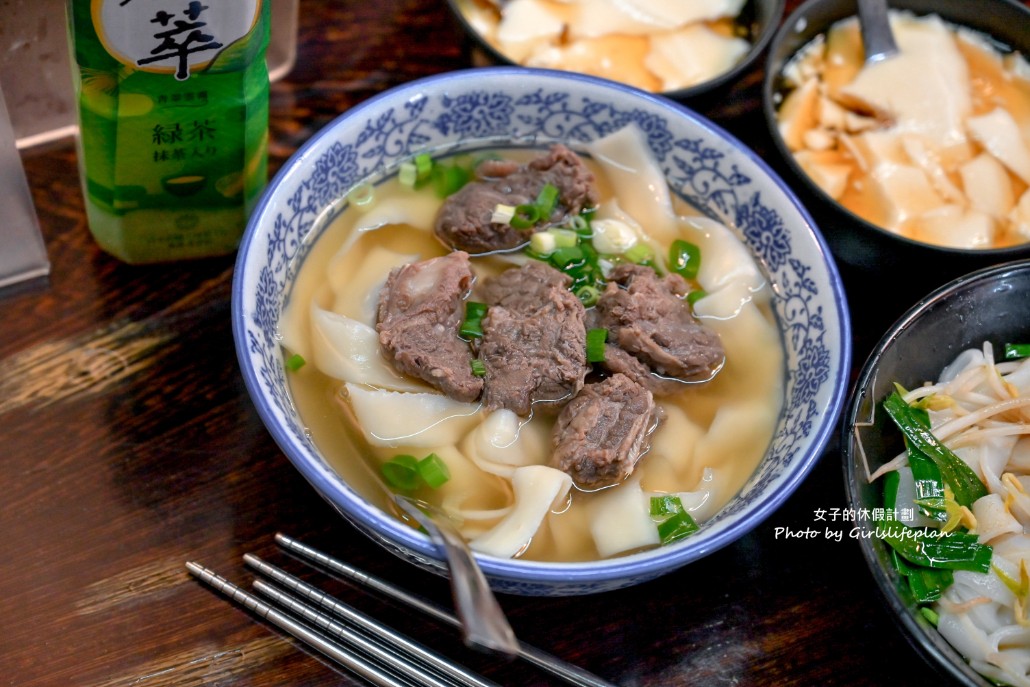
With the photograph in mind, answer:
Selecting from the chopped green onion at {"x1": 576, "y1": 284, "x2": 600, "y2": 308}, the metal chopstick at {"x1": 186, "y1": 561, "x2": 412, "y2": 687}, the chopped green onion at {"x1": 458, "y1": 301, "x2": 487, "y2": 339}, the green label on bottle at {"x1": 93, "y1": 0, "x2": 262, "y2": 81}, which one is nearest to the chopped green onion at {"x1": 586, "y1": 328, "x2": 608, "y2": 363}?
the chopped green onion at {"x1": 576, "y1": 284, "x2": 600, "y2": 308}

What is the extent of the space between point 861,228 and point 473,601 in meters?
1.23

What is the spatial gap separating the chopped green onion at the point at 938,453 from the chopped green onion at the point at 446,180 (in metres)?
1.04

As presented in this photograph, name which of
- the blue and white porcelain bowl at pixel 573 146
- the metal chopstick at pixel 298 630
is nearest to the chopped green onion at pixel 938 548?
the blue and white porcelain bowl at pixel 573 146

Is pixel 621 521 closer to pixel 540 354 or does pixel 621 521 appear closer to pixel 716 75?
pixel 540 354

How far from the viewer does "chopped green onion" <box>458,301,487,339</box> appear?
6.54 feet

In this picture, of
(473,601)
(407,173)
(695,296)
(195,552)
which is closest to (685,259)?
(695,296)

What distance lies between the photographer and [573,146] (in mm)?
2307

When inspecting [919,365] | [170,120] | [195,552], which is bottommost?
[195,552]

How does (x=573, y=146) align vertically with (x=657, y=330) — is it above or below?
above

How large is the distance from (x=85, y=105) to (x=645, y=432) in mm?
1232

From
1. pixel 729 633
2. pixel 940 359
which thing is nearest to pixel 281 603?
pixel 729 633

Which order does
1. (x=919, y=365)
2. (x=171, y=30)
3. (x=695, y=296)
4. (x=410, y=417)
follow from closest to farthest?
(x=171, y=30) < (x=410, y=417) < (x=919, y=365) < (x=695, y=296)

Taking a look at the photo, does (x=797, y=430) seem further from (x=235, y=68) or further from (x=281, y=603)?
(x=235, y=68)

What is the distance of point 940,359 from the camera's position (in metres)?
2.08
